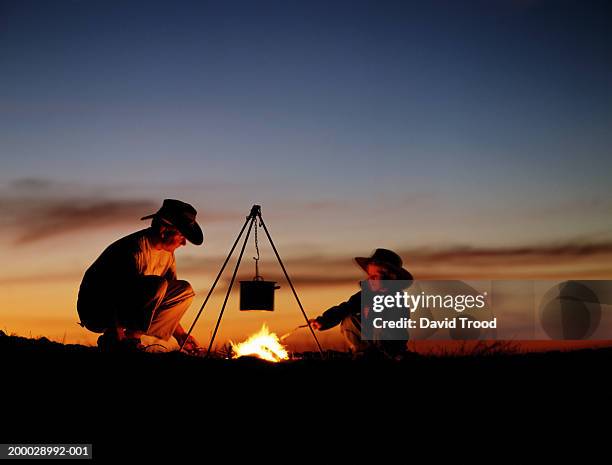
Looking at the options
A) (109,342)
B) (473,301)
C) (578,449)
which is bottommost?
(578,449)

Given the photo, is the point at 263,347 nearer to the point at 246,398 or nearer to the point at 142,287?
the point at 142,287

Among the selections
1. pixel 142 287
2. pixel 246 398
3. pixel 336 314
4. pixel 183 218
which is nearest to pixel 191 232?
pixel 183 218

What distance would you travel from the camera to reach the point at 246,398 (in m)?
8.35

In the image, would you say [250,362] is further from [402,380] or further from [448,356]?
[448,356]

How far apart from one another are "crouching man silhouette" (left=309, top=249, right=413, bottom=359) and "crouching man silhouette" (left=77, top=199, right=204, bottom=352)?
2.27 m

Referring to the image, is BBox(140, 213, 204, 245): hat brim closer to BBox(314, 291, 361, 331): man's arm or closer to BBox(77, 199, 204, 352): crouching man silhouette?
BBox(77, 199, 204, 352): crouching man silhouette

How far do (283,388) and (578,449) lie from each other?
3.19 meters

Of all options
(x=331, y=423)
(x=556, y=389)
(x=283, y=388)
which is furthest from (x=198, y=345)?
(x=556, y=389)

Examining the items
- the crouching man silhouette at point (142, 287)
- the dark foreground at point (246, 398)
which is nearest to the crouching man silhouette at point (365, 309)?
the crouching man silhouette at point (142, 287)

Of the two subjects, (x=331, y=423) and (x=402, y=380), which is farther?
(x=402, y=380)

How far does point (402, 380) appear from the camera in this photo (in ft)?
29.4

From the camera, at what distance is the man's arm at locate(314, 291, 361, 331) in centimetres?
1263

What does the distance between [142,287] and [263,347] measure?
86.6 inches

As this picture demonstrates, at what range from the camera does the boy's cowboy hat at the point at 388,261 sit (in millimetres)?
12539
